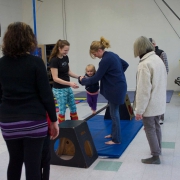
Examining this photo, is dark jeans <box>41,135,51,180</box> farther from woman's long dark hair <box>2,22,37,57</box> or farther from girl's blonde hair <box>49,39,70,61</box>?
girl's blonde hair <box>49,39,70,61</box>

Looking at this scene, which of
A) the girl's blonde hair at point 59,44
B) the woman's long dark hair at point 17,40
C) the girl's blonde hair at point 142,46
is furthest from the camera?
the girl's blonde hair at point 59,44

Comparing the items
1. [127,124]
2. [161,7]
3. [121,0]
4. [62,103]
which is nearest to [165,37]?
[161,7]

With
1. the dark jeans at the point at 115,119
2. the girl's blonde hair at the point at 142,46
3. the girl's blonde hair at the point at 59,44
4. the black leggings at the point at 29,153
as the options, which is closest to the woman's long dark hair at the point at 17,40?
the black leggings at the point at 29,153

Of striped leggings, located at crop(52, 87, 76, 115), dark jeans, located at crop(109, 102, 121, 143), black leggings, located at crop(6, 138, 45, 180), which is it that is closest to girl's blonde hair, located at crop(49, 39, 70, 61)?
striped leggings, located at crop(52, 87, 76, 115)

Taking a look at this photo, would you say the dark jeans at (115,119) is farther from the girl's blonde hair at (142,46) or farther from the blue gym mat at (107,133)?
the girl's blonde hair at (142,46)

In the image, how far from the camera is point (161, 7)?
28.3 feet

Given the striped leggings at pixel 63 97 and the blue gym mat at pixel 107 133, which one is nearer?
the blue gym mat at pixel 107 133

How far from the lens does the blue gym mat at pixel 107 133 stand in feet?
10.4

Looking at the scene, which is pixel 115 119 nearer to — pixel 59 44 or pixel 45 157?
pixel 59 44

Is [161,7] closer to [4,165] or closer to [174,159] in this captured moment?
[174,159]

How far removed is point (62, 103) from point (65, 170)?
121cm

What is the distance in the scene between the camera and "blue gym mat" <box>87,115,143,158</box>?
3168 millimetres

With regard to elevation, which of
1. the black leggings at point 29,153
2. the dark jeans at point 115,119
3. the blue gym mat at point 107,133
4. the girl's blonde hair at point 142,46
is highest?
the girl's blonde hair at point 142,46

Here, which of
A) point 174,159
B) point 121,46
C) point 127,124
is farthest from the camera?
point 121,46
